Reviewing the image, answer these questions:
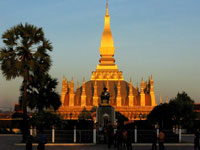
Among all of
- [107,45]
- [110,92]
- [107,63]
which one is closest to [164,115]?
[110,92]

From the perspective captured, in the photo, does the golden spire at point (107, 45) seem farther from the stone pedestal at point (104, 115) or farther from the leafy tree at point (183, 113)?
the stone pedestal at point (104, 115)

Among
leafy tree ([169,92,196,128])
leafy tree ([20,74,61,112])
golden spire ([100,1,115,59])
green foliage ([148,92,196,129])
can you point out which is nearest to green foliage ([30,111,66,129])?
leafy tree ([20,74,61,112])

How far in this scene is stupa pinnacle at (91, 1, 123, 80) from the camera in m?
136

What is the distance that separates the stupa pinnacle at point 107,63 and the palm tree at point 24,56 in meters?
96.1

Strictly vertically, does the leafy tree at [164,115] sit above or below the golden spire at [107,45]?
below

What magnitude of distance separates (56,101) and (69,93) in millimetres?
75229

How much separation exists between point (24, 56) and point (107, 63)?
98.4m

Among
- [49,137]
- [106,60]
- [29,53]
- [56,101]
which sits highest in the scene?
[106,60]

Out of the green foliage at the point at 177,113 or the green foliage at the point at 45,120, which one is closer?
the green foliage at the point at 45,120

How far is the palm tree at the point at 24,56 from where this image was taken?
38.8m

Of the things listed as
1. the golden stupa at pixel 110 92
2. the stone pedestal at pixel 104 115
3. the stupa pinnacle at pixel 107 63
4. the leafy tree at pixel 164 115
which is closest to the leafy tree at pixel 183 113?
the leafy tree at pixel 164 115

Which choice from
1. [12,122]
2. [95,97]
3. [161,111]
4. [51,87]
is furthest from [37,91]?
[95,97]

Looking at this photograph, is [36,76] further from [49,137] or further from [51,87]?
[51,87]

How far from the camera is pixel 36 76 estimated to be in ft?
131
